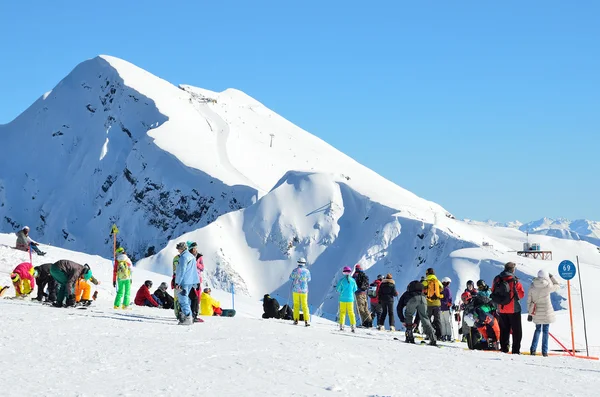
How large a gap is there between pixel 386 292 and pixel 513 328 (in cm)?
567

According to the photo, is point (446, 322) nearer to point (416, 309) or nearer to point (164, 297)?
point (416, 309)

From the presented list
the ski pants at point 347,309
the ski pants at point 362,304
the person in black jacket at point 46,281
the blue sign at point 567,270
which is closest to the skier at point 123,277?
the person in black jacket at point 46,281

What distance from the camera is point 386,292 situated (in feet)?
65.5

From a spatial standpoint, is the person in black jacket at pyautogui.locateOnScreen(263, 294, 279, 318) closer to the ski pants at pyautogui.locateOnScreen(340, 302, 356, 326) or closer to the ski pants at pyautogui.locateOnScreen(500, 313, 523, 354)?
the ski pants at pyautogui.locateOnScreen(340, 302, 356, 326)

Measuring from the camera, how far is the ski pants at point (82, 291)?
698 inches

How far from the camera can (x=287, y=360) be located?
33.7 feet

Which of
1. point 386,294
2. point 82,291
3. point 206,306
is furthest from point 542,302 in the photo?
point 82,291

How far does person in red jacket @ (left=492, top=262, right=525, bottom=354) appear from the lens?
14398 millimetres

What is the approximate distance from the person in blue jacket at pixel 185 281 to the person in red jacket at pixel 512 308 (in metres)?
5.82

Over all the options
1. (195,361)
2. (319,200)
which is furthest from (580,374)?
(319,200)

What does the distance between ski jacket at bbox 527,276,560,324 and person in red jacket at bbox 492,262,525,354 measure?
355 millimetres

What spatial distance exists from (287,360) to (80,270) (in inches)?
299

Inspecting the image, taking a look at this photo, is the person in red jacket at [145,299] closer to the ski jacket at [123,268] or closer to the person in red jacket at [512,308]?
the ski jacket at [123,268]

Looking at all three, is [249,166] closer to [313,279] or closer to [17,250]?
[313,279]
